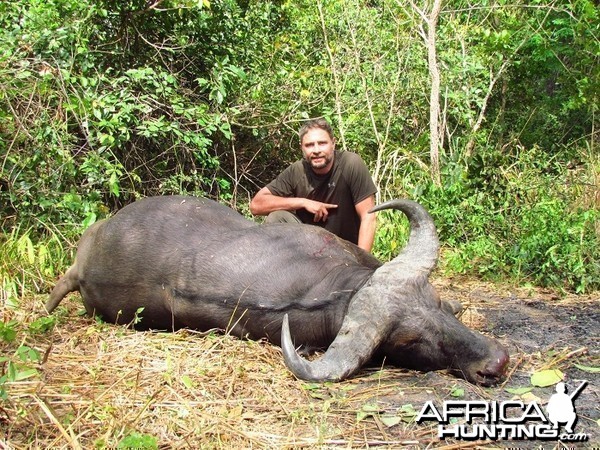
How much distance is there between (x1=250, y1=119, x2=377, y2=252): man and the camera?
15.8 ft

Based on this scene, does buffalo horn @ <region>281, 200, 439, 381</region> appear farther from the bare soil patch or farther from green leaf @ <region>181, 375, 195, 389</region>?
green leaf @ <region>181, 375, 195, 389</region>

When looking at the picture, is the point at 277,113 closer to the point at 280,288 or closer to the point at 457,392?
the point at 280,288

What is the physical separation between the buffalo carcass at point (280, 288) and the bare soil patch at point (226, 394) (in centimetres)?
11

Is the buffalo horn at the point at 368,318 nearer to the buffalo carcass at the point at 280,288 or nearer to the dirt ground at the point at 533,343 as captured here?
the buffalo carcass at the point at 280,288

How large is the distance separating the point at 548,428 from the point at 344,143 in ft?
15.7

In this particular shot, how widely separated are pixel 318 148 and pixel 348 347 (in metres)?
2.20

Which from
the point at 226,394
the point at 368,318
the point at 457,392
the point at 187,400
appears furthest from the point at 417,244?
the point at 187,400

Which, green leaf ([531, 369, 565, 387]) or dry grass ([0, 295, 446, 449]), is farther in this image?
green leaf ([531, 369, 565, 387])

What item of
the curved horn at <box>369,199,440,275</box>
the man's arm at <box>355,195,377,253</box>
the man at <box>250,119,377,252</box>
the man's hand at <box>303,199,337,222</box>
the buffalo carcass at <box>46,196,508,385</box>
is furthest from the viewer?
the man at <box>250,119,377,252</box>

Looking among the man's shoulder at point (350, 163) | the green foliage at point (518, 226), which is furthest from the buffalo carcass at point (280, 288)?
the green foliage at point (518, 226)

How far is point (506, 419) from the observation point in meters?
2.49

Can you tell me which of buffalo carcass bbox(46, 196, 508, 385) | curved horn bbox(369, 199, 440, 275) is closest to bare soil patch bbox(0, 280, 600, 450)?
buffalo carcass bbox(46, 196, 508, 385)

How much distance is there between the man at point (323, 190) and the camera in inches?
189

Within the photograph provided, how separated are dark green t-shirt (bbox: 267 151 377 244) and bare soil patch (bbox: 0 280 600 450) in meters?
1.42
